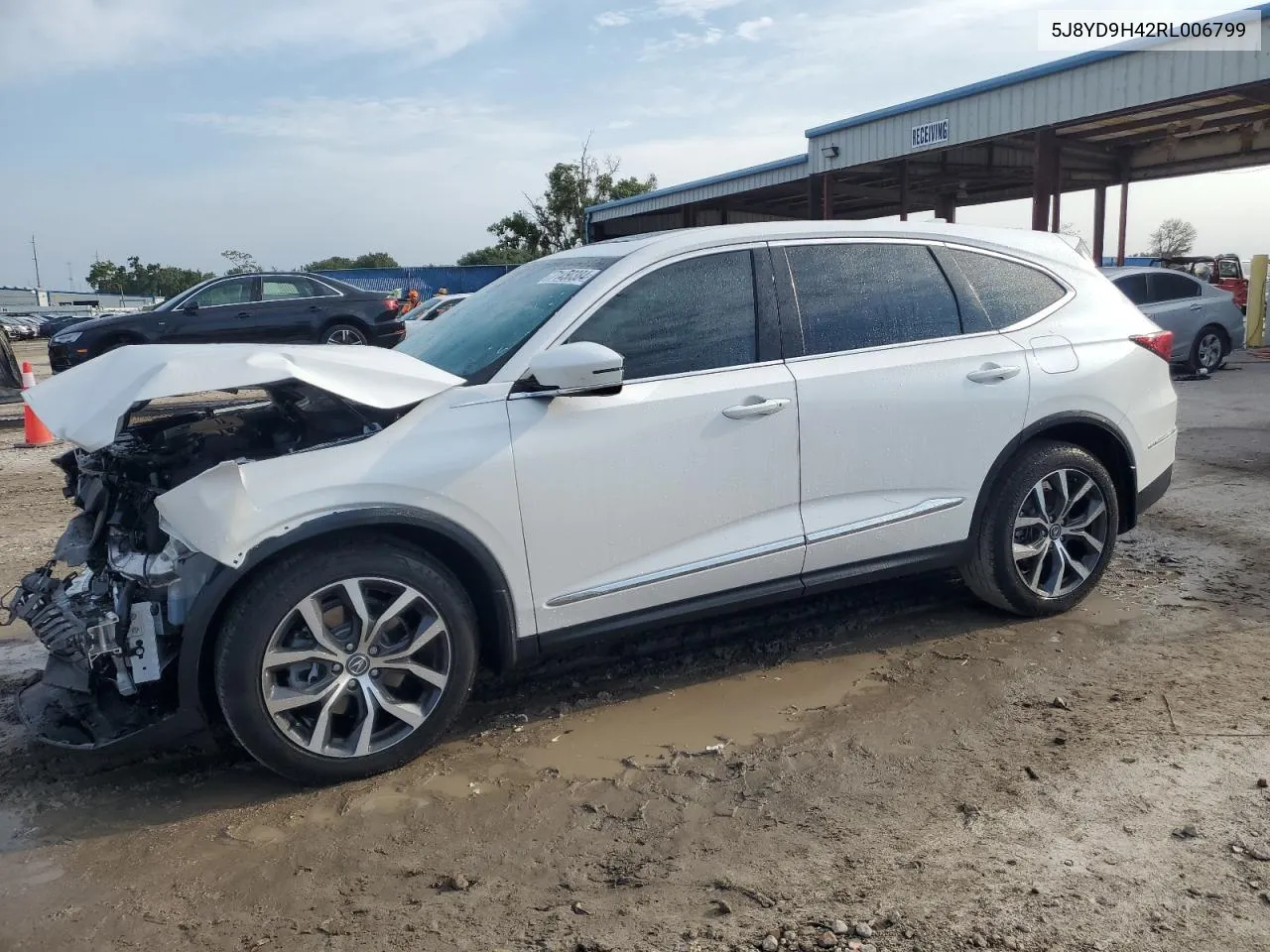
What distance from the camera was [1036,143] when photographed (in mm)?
17297

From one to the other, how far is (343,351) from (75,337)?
12.5 m

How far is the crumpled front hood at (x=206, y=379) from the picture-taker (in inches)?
119

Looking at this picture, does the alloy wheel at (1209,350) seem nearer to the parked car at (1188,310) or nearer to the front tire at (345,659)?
the parked car at (1188,310)

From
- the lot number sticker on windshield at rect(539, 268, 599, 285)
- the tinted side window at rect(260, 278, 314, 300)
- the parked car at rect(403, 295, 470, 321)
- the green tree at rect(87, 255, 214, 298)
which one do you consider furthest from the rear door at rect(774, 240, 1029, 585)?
the green tree at rect(87, 255, 214, 298)

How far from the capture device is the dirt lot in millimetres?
2502

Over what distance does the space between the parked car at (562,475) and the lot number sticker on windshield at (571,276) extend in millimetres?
23

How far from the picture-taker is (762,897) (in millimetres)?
2564

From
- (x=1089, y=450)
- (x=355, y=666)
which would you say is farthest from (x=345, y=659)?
(x=1089, y=450)

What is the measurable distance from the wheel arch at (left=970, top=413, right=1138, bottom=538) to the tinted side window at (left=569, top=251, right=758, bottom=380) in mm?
1285

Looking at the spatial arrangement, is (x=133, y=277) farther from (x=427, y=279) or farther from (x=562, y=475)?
(x=562, y=475)

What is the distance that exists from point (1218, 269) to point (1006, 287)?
2455 centimetres

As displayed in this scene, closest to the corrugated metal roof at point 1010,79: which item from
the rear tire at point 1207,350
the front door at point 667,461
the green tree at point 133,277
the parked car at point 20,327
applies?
the rear tire at point 1207,350

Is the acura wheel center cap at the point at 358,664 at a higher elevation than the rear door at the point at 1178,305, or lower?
higher

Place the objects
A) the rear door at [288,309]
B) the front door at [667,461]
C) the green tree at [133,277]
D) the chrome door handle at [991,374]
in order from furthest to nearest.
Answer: the green tree at [133,277], the rear door at [288,309], the chrome door handle at [991,374], the front door at [667,461]
